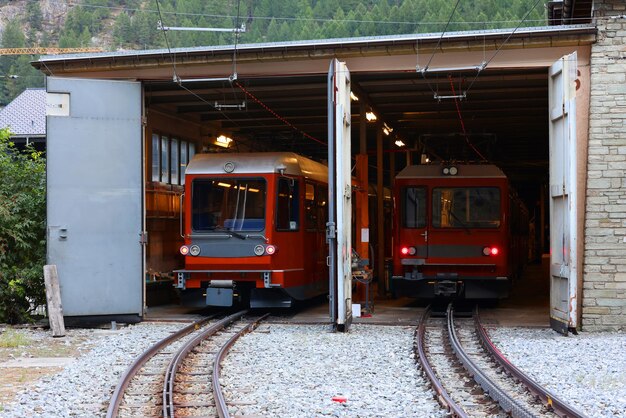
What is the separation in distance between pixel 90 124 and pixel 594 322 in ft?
28.3

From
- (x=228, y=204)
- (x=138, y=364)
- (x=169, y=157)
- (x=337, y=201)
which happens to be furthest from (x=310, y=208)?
(x=138, y=364)

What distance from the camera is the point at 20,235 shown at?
14.8 m

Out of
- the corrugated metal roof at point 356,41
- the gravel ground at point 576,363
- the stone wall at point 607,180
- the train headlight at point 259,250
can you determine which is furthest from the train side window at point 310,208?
the stone wall at point 607,180

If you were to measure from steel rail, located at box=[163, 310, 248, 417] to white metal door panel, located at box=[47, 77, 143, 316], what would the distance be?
166 centimetres

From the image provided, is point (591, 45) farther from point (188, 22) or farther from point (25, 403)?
point (188, 22)

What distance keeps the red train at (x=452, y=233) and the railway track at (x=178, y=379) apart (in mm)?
4578

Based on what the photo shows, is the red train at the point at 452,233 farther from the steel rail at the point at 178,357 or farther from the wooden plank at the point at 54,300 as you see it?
the wooden plank at the point at 54,300

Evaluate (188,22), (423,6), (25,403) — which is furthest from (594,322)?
(188,22)

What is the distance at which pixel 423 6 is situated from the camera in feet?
183

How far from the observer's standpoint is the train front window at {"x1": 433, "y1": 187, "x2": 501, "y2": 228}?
16844 mm

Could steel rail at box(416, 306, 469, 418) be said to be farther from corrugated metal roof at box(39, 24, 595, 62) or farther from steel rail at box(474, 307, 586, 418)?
corrugated metal roof at box(39, 24, 595, 62)

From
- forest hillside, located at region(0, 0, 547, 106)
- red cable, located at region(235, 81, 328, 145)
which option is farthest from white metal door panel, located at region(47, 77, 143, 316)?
forest hillside, located at region(0, 0, 547, 106)

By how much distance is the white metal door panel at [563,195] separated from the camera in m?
12.5

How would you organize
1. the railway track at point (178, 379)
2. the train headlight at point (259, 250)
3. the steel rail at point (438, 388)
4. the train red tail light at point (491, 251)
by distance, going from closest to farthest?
the steel rail at point (438, 388)
the railway track at point (178, 379)
the train headlight at point (259, 250)
the train red tail light at point (491, 251)
